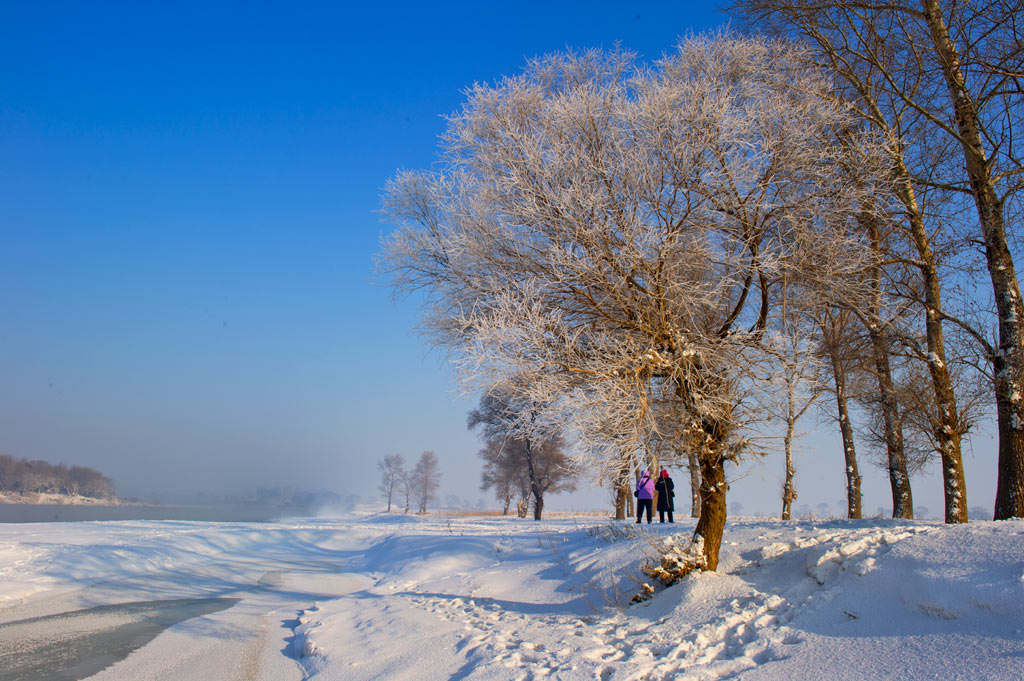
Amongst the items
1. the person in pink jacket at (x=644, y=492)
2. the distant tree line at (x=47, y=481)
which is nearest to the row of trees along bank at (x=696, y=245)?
the person in pink jacket at (x=644, y=492)

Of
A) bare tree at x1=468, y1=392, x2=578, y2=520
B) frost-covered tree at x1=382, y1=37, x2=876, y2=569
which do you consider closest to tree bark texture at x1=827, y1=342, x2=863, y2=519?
frost-covered tree at x1=382, y1=37, x2=876, y2=569

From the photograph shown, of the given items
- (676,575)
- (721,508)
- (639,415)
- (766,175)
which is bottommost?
(676,575)

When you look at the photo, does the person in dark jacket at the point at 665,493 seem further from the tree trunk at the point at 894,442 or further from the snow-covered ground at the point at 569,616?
the tree trunk at the point at 894,442

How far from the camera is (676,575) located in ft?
21.6

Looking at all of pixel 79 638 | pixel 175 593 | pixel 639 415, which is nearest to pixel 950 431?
pixel 639 415

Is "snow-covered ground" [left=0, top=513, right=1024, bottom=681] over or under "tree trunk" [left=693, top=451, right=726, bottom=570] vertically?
under

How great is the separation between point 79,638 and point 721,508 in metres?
8.61

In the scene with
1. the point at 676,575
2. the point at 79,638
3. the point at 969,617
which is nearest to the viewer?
the point at 969,617

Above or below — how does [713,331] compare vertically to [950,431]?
A: above

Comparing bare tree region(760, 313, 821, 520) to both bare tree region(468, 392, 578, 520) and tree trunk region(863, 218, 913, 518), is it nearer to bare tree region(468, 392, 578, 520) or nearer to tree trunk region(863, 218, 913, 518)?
tree trunk region(863, 218, 913, 518)

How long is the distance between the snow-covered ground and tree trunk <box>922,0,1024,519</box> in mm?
1253

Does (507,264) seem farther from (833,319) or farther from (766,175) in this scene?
(833,319)

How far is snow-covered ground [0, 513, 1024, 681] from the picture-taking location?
4.12 meters

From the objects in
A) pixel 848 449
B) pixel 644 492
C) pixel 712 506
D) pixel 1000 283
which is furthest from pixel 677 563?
pixel 848 449
